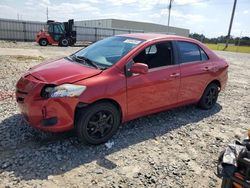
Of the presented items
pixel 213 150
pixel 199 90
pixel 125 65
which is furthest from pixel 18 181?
pixel 199 90

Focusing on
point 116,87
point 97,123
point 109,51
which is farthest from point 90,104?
point 109,51

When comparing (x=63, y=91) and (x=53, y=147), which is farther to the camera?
(x=53, y=147)

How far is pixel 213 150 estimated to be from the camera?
12.8 ft

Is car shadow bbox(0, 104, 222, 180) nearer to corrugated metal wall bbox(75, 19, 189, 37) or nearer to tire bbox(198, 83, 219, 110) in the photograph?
tire bbox(198, 83, 219, 110)

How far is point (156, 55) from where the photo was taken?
4.39 metres

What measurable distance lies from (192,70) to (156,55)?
912mm

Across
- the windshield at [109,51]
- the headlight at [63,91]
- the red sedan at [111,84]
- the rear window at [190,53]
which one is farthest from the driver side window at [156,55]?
the headlight at [63,91]

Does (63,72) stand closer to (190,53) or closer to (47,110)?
(47,110)

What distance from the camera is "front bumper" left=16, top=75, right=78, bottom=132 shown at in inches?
129

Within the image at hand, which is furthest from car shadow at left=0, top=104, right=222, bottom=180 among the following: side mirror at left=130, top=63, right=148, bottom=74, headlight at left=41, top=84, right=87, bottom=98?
side mirror at left=130, top=63, right=148, bottom=74

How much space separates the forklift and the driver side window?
67.3ft

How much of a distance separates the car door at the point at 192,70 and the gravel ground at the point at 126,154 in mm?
520

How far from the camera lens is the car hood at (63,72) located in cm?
343

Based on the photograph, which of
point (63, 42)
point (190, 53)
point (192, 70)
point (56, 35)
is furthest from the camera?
point (63, 42)
